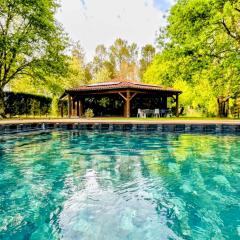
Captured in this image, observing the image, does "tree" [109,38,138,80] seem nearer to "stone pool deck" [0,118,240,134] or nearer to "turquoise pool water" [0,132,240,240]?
"stone pool deck" [0,118,240,134]

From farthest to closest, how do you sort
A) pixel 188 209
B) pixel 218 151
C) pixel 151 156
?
pixel 218 151 → pixel 151 156 → pixel 188 209

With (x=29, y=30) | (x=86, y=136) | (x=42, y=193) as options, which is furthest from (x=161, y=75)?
(x=42, y=193)

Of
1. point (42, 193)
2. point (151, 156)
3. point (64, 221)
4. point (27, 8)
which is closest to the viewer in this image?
point (64, 221)

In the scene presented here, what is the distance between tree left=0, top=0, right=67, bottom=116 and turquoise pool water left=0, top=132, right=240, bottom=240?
12304mm

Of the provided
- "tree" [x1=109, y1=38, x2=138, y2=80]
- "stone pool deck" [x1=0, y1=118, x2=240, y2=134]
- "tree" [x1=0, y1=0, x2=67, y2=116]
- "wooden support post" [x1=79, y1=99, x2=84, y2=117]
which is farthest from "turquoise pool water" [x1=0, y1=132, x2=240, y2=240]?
"tree" [x1=109, y1=38, x2=138, y2=80]

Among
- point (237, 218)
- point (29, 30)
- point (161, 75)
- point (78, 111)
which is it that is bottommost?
point (237, 218)

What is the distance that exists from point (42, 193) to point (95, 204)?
1365 mm

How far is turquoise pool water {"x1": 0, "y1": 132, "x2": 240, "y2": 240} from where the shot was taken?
4.31m

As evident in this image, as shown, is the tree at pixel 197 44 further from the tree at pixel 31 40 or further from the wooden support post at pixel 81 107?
the wooden support post at pixel 81 107

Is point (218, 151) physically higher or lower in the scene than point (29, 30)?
lower

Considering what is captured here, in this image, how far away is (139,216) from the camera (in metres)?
4.79

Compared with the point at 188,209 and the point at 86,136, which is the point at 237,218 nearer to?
the point at 188,209

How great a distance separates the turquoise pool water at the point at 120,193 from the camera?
14.1 ft

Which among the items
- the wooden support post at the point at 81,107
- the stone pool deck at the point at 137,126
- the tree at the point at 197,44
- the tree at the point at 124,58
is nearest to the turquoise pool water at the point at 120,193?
the stone pool deck at the point at 137,126
